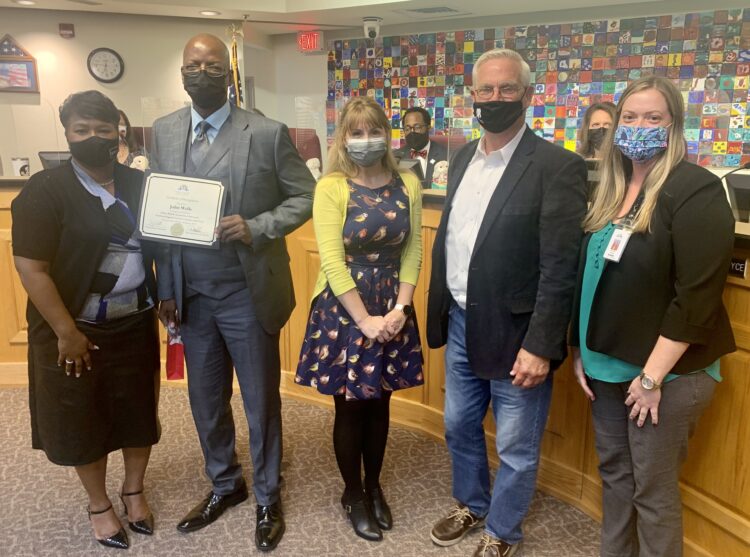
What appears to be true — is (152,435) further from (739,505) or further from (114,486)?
(739,505)

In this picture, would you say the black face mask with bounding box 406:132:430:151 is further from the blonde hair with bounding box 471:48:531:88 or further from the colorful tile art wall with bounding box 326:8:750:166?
the blonde hair with bounding box 471:48:531:88

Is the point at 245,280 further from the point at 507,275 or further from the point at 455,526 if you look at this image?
the point at 455,526

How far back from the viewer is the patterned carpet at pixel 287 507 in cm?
202

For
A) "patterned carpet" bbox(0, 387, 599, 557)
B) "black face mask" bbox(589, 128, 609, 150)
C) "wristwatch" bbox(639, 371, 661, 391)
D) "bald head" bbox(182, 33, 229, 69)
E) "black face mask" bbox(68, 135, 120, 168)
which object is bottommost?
"patterned carpet" bbox(0, 387, 599, 557)

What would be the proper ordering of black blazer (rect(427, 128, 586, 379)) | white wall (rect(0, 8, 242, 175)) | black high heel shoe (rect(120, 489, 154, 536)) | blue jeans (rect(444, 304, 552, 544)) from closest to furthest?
black blazer (rect(427, 128, 586, 379)), blue jeans (rect(444, 304, 552, 544)), black high heel shoe (rect(120, 489, 154, 536)), white wall (rect(0, 8, 242, 175))

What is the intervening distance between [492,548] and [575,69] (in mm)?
4829

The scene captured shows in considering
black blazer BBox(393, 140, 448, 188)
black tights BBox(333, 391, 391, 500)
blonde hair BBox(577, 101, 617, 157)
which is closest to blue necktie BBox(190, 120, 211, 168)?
black tights BBox(333, 391, 391, 500)

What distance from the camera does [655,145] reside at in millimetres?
1447

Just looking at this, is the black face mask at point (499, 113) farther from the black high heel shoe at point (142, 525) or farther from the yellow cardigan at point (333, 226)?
the black high heel shoe at point (142, 525)

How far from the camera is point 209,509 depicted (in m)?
2.15

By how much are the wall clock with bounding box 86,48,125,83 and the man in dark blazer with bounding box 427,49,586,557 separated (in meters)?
5.85

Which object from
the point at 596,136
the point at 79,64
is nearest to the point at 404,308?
the point at 596,136

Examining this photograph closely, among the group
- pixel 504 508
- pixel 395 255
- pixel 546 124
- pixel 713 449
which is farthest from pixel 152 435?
pixel 546 124

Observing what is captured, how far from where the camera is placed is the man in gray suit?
1827 millimetres
